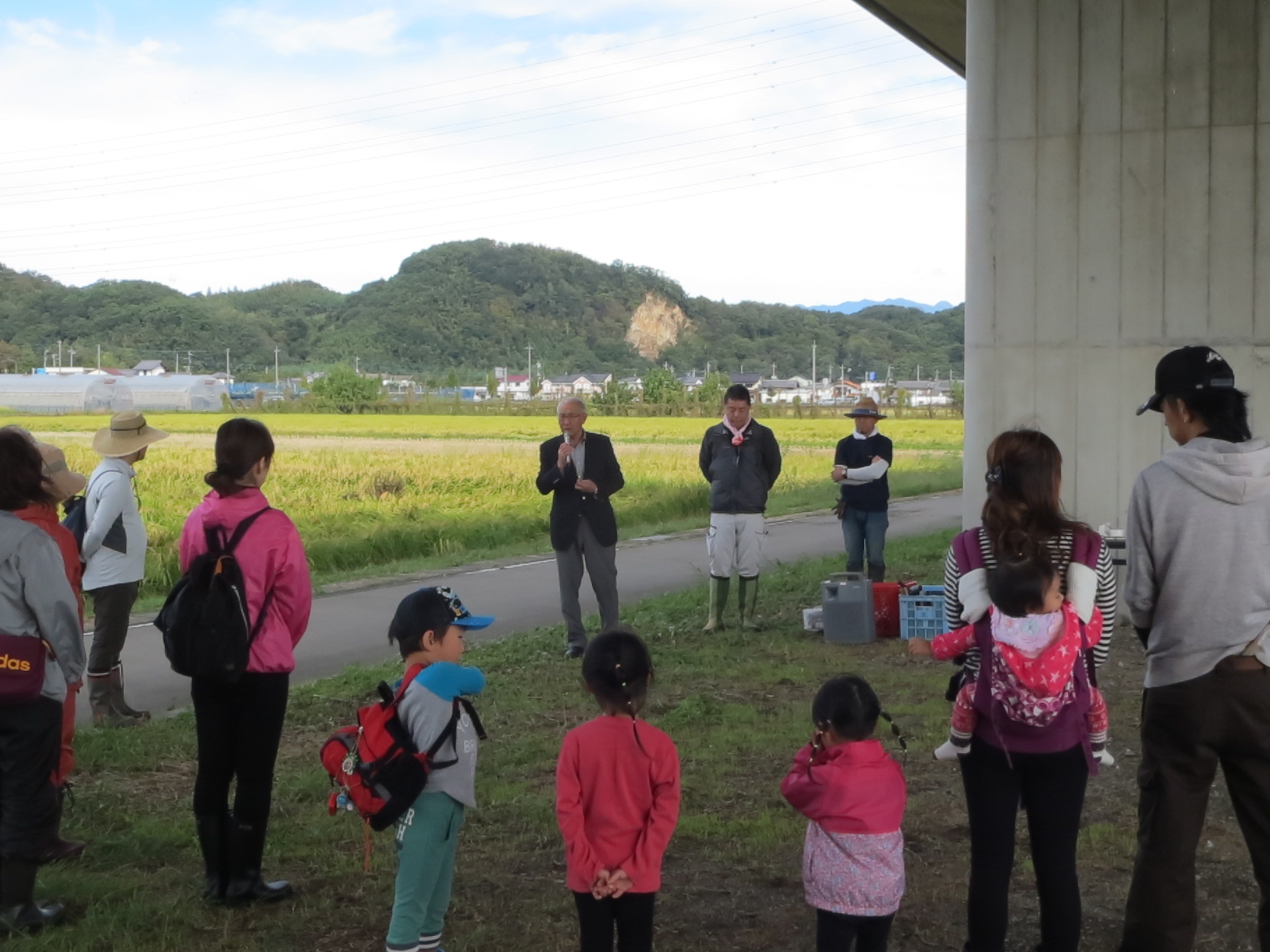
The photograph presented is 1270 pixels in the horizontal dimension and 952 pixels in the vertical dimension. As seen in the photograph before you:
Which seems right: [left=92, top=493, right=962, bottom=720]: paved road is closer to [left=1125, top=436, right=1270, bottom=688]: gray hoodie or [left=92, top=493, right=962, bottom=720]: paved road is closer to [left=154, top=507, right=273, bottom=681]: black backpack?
[left=154, top=507, right=273, bottom=681]: black backpack

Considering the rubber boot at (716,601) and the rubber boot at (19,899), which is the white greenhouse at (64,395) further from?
the rubber boot at (19,899)

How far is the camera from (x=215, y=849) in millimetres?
4715

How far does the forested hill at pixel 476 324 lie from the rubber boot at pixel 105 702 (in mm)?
132828

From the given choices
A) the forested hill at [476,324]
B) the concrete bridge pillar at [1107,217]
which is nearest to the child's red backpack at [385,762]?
the concrete bridge pillar at [1107,217]

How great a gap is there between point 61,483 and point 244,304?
574 feet

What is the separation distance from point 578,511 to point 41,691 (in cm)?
549

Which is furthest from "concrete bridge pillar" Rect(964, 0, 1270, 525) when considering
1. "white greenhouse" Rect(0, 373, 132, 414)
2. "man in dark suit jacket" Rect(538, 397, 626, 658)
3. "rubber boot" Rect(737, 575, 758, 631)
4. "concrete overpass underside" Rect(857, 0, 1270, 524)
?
"white greenhouse" Rect(0, 373, 132, 414)

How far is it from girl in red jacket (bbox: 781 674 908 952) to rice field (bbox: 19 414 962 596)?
11914mm

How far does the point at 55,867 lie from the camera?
16.9ft

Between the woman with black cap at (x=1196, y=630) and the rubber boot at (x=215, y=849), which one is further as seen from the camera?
the rubber boot at (x=215, y=849)

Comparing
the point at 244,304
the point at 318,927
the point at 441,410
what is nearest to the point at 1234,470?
the point at 318,927

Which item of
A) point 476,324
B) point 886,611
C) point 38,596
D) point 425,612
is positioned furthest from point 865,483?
point 476,324

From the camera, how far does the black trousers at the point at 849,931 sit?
11.7 ft

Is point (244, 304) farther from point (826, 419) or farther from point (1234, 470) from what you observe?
point (1234, 470)
